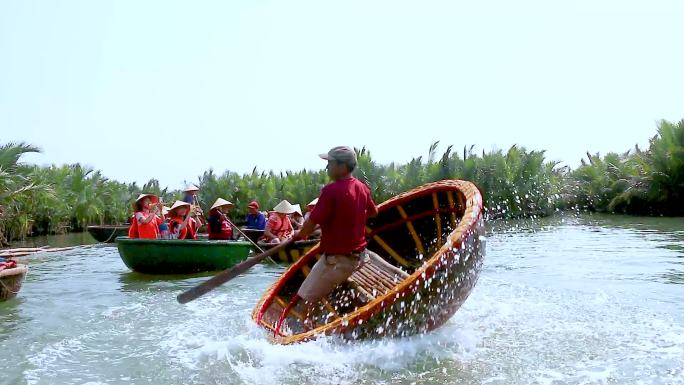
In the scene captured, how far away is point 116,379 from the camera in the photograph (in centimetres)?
528

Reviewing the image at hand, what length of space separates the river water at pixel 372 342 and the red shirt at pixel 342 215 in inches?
31.3

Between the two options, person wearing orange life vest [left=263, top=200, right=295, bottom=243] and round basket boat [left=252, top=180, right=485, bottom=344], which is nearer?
round basket boat [left=252, top=180, right=485, bottom=344]

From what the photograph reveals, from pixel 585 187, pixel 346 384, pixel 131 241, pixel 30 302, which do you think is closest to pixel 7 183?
pixel 131 241

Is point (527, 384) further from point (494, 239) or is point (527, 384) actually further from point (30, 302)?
point (494, 239)

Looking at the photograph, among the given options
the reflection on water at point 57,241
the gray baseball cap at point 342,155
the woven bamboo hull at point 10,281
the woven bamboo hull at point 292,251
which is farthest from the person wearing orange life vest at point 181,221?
the reflection on water at point 57,241

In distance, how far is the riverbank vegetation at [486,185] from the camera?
2259 centimetres

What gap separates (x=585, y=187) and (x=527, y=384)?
2306 cm

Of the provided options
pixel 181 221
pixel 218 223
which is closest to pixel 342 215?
pixel 181 221

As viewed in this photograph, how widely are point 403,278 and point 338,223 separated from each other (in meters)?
1.47

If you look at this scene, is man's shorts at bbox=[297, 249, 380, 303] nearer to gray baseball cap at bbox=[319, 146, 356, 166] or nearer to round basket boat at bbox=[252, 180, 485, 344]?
round basket boat at bbox=[252, 180, 485, 344]

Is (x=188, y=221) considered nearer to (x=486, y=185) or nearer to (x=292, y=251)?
(x=292, y=251)

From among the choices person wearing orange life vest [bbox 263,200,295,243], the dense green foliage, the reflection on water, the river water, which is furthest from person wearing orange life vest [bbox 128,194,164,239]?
the dense green foliage

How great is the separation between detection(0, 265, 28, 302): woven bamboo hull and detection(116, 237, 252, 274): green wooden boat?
6.78ft

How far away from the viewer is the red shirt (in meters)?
5.27
